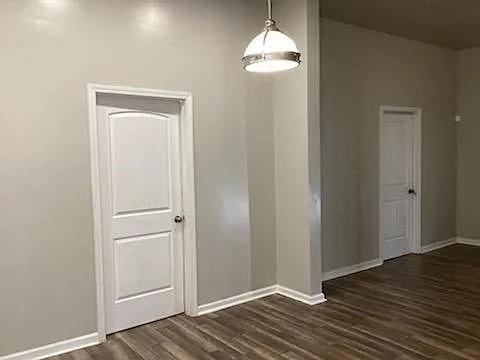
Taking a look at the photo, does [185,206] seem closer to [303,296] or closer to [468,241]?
[303,296]

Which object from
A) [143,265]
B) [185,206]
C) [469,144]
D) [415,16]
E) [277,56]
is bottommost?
[143,265]

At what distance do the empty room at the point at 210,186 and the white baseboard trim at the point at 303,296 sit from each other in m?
0.02

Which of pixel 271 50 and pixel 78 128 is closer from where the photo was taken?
pixel 271 50

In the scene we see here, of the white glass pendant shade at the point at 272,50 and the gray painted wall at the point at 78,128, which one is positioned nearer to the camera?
A: the white glass pendant shade at the point at 272,50

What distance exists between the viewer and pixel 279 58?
2.64 m

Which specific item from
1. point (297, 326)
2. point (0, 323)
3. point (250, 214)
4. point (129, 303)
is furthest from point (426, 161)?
point (0, 323)

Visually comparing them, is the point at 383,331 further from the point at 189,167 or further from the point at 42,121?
the point at 42,121

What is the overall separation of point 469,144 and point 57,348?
6427 mm

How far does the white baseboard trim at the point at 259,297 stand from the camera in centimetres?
418

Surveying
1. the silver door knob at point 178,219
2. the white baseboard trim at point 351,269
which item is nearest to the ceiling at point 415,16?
the silver door knob at point 178,219

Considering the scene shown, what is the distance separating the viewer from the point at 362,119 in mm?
5457

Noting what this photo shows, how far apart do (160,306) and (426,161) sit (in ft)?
14.9

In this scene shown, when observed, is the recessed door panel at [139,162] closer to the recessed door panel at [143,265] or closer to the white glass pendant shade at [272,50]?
the recessed door panel at [143,265]

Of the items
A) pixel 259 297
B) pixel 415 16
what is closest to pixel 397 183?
pixel 415 16
